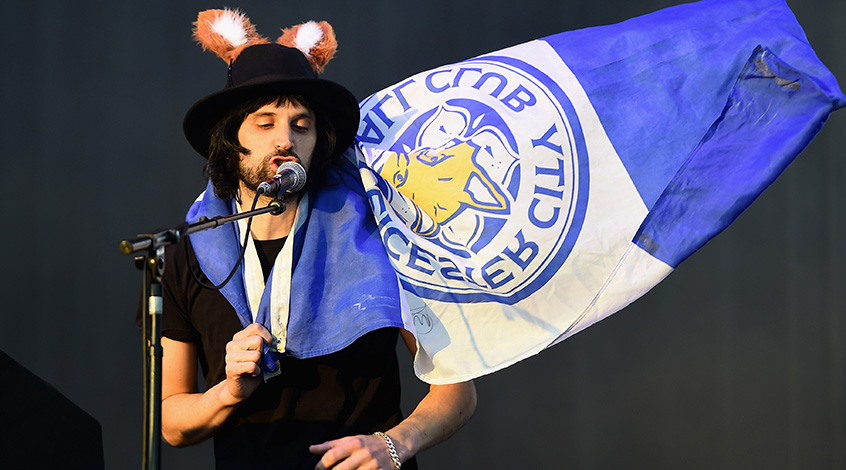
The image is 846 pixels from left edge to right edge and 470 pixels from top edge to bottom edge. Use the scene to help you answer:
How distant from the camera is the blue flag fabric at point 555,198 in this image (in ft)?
5.45

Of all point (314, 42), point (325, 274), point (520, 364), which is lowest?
point (520, 364)

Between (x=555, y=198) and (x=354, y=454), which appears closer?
(x=354, y=454)

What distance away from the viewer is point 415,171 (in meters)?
1.73

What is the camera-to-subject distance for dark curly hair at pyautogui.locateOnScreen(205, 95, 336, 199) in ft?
5.76

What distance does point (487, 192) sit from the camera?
169cm

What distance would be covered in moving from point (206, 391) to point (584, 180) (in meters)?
0.85

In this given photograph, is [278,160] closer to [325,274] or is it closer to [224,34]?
[325,274]

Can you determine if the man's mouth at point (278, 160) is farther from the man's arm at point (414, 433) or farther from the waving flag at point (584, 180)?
the man's arm at point (414, 433)

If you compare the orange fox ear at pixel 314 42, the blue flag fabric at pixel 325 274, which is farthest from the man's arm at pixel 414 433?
the orange fox ear at pixel 314 42

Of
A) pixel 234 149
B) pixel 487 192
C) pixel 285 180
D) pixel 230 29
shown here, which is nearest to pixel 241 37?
pixel 230 29

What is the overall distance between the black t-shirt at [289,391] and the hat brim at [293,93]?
Result: 29 centimetres

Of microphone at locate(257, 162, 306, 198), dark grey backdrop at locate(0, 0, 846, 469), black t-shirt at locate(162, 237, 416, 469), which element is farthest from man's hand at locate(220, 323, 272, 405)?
dark grey backdrop at locate(0, 0, 846, 469)

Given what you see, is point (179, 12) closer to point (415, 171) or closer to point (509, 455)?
point (415, 171)

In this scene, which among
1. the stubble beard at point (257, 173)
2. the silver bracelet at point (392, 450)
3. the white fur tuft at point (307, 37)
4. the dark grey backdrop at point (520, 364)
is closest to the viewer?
the silver bracelet at point (392, 450)
